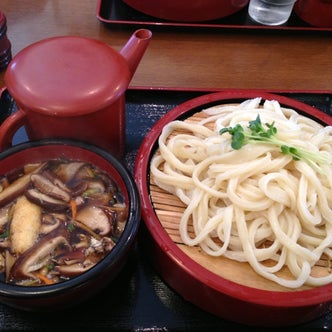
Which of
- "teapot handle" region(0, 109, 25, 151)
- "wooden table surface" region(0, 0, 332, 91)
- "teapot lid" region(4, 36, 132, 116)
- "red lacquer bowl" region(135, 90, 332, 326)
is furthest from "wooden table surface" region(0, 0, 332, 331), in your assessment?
"red lacquer bowl" region(135, 90, 332, 326)

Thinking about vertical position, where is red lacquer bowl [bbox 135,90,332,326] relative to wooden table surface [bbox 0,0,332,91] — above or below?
below

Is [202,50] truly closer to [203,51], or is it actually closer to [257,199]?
[203,51]

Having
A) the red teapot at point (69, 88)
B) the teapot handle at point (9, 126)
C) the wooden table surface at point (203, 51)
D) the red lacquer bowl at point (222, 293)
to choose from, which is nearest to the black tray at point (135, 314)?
the red lacquer bowl at point (222, 293)

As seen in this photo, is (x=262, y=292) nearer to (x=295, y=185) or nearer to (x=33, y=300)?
(x=295, y=185)

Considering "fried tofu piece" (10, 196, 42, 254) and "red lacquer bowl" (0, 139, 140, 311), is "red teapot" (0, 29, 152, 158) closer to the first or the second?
"red lacquer bowl" (0, 139, 140, 311)

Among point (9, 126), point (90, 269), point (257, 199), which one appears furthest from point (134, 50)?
point (90, 269)

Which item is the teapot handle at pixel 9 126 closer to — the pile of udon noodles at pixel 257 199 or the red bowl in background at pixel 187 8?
the pile of udon noodles at pixel 257 199
